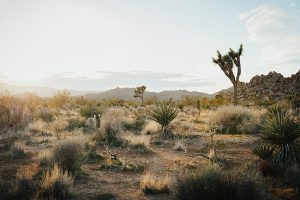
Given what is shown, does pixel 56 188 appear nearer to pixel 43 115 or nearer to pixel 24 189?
pixel 24 189

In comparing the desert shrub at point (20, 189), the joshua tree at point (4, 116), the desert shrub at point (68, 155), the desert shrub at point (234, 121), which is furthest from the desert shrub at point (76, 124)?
the desert shrub at point (20, 189)

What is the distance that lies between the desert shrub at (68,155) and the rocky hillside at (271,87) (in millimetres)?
35518

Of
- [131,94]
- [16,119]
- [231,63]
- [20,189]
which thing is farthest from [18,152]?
[131,94]

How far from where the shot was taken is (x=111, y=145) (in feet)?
46.2

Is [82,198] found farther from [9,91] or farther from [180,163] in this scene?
[9,91]

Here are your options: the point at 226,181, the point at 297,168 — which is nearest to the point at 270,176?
the point at 297,168

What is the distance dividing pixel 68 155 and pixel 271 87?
129ft

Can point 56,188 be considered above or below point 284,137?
below

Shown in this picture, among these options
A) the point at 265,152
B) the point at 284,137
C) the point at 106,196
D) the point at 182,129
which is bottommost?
the point at 106,196

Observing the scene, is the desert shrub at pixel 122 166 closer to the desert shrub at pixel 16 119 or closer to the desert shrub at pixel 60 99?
the desert shrub at pixel 16 119

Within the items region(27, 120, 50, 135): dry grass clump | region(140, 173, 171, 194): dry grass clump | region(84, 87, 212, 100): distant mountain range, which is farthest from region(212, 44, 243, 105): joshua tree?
region(84, 87, 212, 100): distant mountain range

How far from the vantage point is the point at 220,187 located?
6.54 meters

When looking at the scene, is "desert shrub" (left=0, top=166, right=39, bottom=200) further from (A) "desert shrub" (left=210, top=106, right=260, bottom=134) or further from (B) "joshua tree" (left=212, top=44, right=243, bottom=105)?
(B) "joshua tree" (left=212, top=44, right=243, bottom=105)

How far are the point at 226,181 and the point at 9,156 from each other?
7862 millimetres
